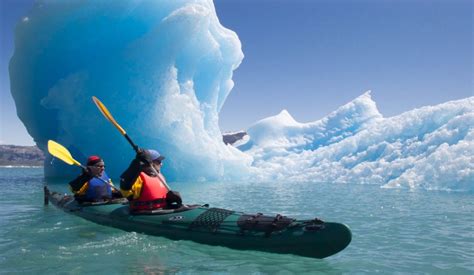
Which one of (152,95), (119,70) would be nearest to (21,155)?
(119,70)

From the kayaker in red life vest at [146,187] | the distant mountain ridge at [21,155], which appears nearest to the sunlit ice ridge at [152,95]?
the kayaker in red life vest at [146,187]

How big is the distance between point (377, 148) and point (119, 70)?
14067 millimetres

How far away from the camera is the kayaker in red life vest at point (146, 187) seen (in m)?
6.03

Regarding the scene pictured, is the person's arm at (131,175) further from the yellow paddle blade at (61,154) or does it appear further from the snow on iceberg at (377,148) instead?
the snow on iceberg at (377,148)

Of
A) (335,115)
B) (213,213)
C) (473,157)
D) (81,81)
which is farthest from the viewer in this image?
(335,115)

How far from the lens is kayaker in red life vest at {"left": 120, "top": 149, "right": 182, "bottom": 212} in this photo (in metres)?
6.03

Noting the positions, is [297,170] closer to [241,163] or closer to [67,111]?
[241,163]

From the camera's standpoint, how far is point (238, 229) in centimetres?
525

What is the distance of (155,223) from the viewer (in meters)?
6.04

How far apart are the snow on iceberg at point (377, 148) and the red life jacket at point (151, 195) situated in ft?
43.1

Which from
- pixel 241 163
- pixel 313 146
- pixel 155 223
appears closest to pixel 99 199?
pixel 155 223

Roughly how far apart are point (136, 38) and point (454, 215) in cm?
1489

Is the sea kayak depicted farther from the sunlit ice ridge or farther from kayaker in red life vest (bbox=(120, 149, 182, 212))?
the sunlit ice ridge

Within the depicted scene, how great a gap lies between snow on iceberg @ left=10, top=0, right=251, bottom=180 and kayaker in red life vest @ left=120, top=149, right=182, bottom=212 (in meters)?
11.9
